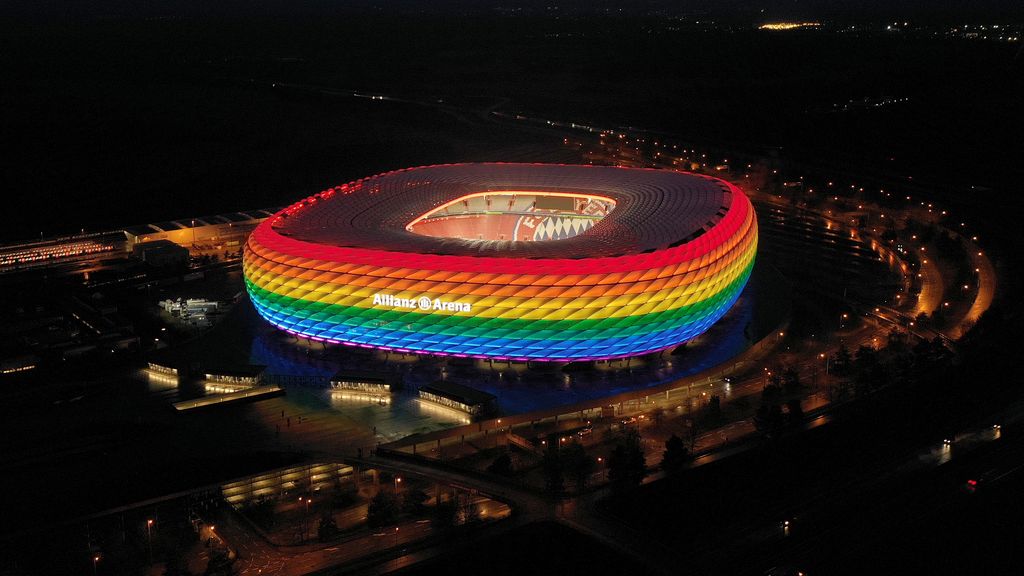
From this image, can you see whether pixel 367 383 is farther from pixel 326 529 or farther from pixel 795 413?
pixel 795 413

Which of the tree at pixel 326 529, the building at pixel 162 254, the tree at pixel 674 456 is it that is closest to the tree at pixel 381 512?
the tree at pixel 326 529

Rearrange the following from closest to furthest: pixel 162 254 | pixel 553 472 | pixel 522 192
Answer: pixel 553 472 < pixel 522 192 < pixel 162 254

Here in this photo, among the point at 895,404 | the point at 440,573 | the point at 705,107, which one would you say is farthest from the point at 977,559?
the point at 705,107

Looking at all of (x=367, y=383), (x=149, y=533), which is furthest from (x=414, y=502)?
(x=367, y=383)

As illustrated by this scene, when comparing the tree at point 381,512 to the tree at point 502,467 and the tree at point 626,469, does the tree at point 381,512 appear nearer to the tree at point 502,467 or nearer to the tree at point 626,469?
the tree at point 502,467

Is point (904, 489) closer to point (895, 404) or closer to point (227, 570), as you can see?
point (895, 404)
